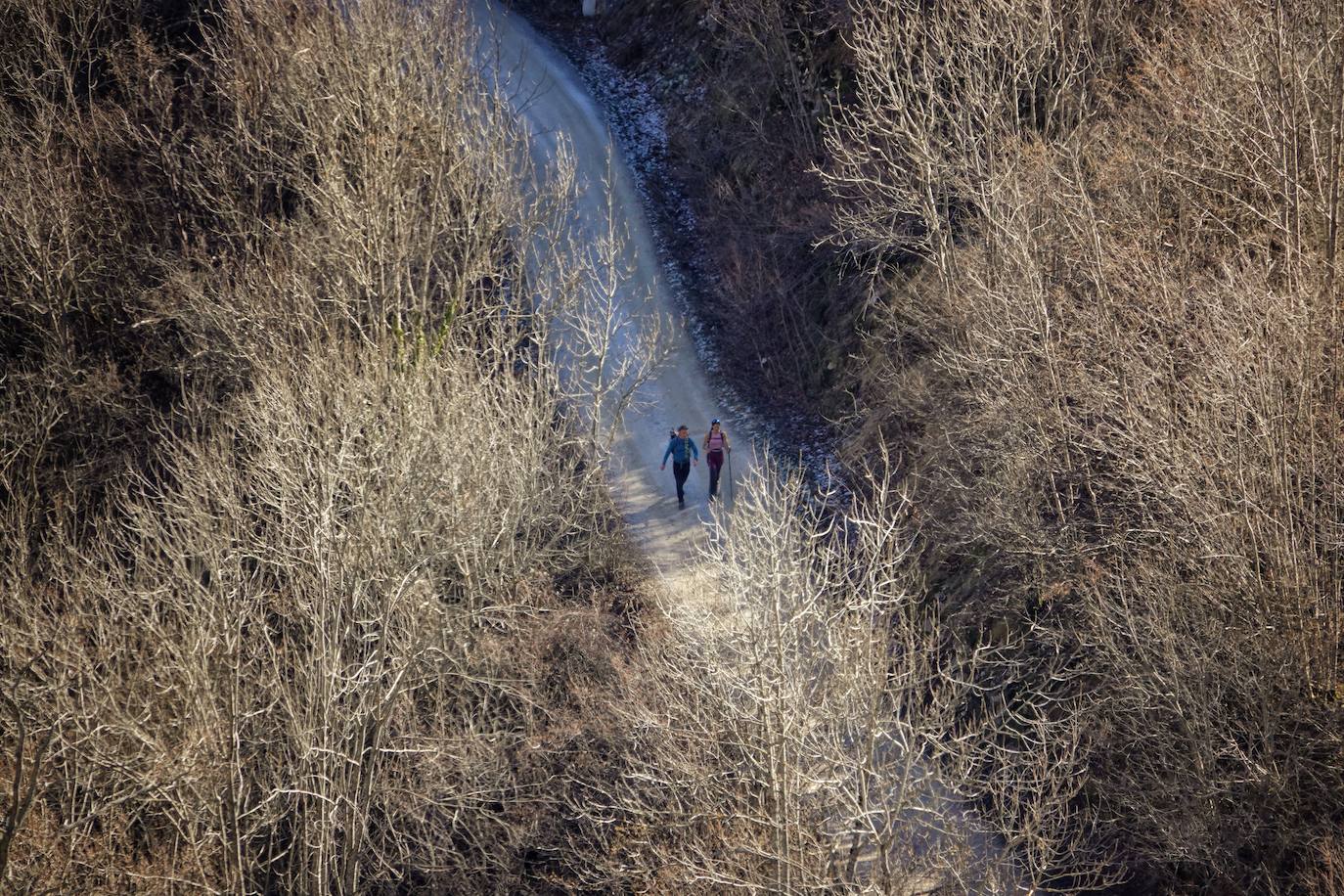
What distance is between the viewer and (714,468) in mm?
22516

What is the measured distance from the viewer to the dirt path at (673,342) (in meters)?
23.1

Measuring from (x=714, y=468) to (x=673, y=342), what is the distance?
5019 mm

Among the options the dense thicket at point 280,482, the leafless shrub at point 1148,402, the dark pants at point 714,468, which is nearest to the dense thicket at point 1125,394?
the leafless shrub at point 1148,402

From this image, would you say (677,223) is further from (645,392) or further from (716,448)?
(716,448)

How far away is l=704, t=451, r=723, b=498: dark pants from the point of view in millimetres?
22328

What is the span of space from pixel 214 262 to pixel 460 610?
993 centimetres

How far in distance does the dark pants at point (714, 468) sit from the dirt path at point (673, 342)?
23.0 inches

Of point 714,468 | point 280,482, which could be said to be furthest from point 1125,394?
point 280,482

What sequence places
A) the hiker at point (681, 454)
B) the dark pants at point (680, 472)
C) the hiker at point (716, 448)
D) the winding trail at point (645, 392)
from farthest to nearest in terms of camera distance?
1. the dark pants at point (680, 472)
2. the hiker at point (681, 454)
3. the hiker at point (716, 448)
4. the winding trail at point (645, 392)

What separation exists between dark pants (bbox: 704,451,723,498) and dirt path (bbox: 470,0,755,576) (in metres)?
0.58

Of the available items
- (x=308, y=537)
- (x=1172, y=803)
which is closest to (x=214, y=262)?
(x=308, y=537)

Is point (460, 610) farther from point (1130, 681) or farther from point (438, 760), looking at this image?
point (1130, 681)

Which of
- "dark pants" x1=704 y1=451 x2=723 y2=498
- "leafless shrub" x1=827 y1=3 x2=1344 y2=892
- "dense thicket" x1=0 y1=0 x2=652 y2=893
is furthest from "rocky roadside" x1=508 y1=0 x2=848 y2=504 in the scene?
"dense thicket" x1=0 y1=0 x2=652 y2=893

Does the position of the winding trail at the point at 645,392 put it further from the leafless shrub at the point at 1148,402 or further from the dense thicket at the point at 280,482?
the leafless shrub at the point at 1148,402
